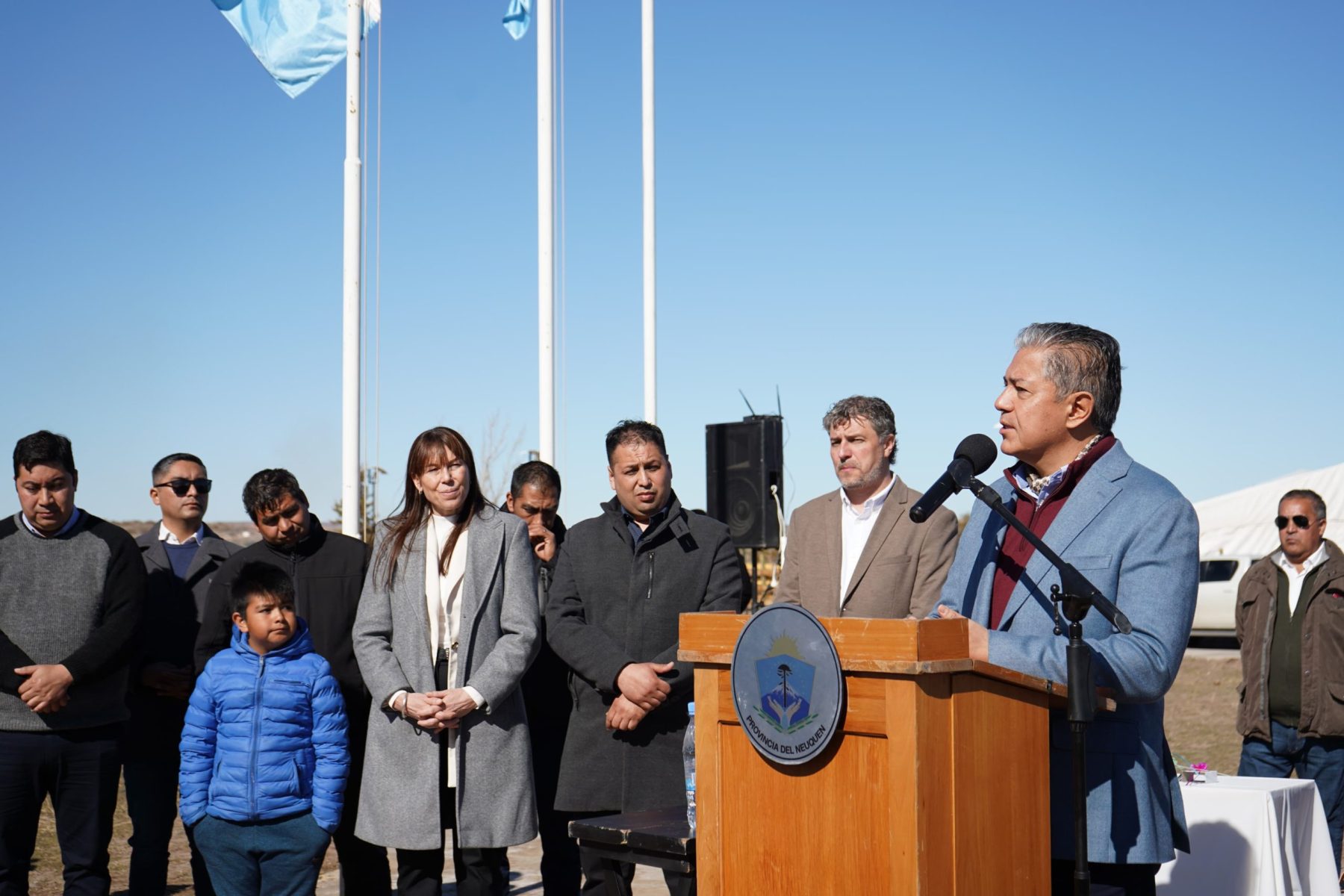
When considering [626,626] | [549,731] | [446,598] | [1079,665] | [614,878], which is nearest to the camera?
[1079,665]

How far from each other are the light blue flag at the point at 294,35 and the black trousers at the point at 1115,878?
24.8 ft

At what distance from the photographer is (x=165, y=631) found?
5.62m

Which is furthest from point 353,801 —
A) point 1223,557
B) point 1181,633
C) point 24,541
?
point 1223,557

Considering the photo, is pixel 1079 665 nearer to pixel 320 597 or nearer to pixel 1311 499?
pixel 320 597

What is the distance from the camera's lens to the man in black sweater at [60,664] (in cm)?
483

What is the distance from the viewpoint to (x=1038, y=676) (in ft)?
8.59

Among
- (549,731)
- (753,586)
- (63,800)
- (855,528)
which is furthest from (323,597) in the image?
(753,586)

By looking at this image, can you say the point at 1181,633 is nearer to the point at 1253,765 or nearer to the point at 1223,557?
the point at 1253,765

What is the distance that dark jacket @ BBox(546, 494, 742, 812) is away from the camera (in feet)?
14.8

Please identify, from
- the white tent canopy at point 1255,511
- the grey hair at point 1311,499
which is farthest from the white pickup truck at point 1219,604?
the grey hair at point 1311,499

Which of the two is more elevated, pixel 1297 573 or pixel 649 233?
pixel 649 233

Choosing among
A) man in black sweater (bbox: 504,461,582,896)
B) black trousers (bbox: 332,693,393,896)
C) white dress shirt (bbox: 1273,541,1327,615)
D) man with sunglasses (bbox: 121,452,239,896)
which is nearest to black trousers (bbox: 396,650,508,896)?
black trousers (bbox: 332,693,393,896)

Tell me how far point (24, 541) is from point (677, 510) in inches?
102

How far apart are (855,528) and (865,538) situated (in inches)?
2.4
